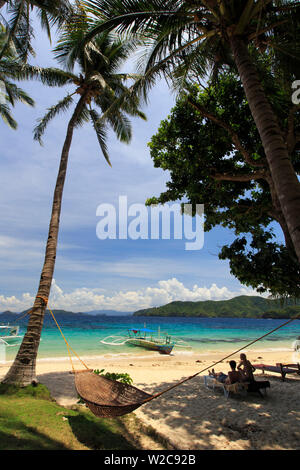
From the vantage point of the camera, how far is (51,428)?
3.52 meters

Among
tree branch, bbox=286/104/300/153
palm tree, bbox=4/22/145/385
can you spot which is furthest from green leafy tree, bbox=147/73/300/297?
palm tree, bbox=4/22/145/385

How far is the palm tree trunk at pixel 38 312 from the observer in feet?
17.3

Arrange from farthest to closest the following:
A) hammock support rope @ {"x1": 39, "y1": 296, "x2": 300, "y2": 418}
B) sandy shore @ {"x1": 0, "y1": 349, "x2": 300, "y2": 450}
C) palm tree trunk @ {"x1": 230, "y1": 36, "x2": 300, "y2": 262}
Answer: sandy shore @ {"x1": 0, "y1": 349, "x2": 300, "y2": 450} → hammock support rope @ {"x1": 39, "y1": 296, "x2": 300, "y2": 418} → palm tree trunk @ {"x1": 230, "y1": 36, "x2": 300, "y2": 262}

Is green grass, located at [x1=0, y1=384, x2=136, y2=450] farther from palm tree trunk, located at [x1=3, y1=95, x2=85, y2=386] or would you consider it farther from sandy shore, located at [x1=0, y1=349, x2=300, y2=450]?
sandy shore, located at [x1=0, y1=349, x2=300, y2=450]

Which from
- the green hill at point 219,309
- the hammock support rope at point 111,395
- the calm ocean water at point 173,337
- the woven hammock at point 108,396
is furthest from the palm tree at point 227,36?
the green hill at point 219,309

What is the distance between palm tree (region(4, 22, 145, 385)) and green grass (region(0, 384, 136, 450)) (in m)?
0.93

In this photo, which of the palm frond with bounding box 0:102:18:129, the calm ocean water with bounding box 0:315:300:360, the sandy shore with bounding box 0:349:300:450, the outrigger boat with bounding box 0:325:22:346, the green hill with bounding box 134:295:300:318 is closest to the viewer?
the sandy shore with bounding box 0:349:300:450

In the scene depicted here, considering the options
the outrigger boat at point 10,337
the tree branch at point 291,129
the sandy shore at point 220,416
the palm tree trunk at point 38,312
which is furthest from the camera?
the outrigger boat at point 10,337

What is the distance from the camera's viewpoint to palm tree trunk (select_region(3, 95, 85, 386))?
5.27m

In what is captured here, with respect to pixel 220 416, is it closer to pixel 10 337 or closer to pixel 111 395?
pixel 111 395

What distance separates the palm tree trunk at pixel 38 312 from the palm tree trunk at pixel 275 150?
519 centimetres

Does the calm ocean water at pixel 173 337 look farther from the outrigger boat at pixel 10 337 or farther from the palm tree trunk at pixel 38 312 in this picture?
the outrigger boat at pixel 10 337

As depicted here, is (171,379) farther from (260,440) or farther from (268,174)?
(268,174)

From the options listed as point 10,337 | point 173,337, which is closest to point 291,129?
point 10,337
